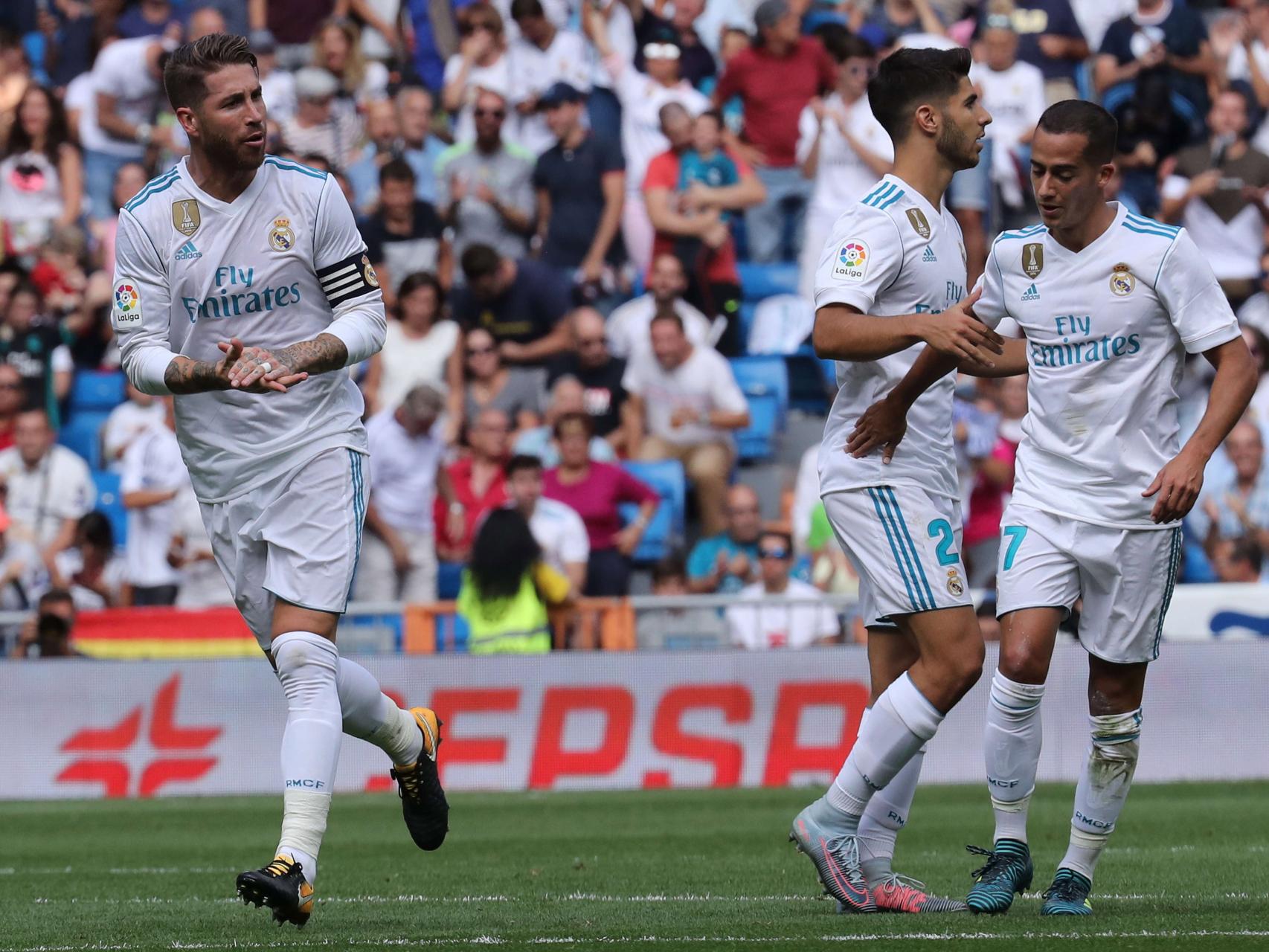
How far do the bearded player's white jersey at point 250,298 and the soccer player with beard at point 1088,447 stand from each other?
69.8 inches

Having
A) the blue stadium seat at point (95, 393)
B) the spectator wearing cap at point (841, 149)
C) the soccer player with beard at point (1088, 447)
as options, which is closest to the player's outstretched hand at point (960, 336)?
the soccer player with beard at point (1088, 447)

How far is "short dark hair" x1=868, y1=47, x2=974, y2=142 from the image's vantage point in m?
6.51

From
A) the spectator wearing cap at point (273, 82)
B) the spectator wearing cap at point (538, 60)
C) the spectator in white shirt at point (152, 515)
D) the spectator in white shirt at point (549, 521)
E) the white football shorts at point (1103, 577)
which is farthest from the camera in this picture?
the spectator wearing cap at point (273, 82)

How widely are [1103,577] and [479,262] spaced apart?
33.1 ft

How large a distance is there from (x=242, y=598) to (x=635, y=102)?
1158cm

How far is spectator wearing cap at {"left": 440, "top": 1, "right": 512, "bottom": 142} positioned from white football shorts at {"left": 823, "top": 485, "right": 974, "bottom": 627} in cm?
1178

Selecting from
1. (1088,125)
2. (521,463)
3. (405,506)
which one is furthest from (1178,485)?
(405,506)

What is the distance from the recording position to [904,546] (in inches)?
250

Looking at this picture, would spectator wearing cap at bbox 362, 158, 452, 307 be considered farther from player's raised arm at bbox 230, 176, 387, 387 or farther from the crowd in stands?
player's raised arm at bbox 230, 176, 387, 387

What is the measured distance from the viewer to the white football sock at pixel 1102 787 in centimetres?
637

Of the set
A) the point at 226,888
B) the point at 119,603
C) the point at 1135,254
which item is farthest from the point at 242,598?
the point at 119,603

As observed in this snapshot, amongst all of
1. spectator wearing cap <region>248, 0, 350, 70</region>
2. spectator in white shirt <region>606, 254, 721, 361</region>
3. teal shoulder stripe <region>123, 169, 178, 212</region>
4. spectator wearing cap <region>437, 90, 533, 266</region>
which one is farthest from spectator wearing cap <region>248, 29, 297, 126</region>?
teal shoulder stripe <region>123, 169, 178, 212</region>

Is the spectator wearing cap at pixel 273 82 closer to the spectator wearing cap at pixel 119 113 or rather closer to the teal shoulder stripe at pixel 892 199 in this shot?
the spectator wearing cap at pixel 119 113

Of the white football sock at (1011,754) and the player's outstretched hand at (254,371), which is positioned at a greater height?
the player's outstretched hand at (254,371)
